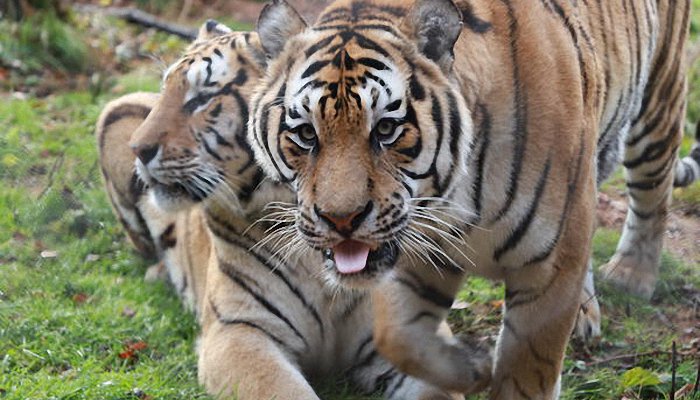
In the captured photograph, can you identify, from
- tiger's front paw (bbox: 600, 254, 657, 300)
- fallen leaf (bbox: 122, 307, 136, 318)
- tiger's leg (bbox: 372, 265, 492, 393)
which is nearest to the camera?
tiger's leg (bbox: 372, 265, 492, 393)

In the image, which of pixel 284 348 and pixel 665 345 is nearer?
pixel 284 348

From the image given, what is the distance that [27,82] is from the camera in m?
8.44

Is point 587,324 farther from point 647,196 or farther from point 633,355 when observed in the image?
point 647,196

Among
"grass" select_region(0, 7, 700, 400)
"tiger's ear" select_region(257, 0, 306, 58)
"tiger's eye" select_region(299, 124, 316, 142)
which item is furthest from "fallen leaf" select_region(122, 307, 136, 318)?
"tiger's eye" select_region(299, 124, 316, 142)

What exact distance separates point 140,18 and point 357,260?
6.89 m

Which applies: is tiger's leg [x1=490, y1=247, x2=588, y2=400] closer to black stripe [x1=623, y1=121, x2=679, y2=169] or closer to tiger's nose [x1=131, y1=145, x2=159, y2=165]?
tiger's nose [x1=131, y1=145, x2=159, y2=165]

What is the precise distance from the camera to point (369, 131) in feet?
10.2

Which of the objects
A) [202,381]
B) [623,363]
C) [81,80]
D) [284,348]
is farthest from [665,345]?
[81,80]

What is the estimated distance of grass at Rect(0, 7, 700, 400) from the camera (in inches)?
171

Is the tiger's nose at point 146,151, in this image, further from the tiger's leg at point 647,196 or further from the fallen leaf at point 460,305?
the tiger's leg at point 647,196

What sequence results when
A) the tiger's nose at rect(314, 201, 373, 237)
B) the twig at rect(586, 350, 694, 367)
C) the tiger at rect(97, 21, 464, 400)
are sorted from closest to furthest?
1. the tiger's nose at rect(314, 201, 373, 237)
2. the tiger at rect(97, 21, 464, 400)
3. the twig at rect(586, 350, 694, 367)

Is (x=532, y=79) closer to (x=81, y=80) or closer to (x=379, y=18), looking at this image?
(x=379, y=18)

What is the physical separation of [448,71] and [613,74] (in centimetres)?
112

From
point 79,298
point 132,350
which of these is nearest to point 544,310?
point 132,350
